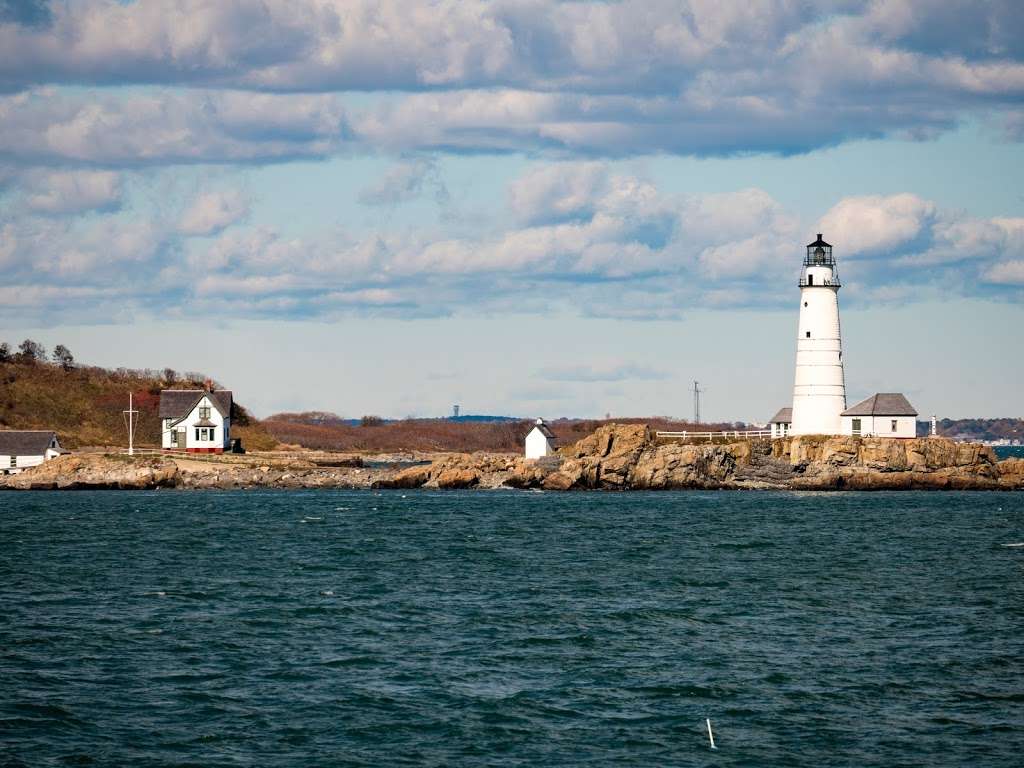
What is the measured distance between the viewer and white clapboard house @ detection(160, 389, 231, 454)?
4220 inches

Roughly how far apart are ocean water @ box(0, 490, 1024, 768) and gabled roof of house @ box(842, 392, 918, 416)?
33.0 m

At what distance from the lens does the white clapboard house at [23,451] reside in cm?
9850

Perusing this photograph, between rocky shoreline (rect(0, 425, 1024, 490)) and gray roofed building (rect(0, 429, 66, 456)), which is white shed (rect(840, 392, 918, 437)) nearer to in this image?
rocky shoreline (rect(0, 425, 1024, 490))

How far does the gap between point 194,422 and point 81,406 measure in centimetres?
2426

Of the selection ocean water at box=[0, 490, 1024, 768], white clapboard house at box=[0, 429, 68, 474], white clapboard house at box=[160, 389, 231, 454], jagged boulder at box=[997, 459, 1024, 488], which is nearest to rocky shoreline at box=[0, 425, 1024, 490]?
jagged boulder at box=[997, 459, 1024, 488]

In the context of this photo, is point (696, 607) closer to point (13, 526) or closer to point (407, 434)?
point (13, 526)

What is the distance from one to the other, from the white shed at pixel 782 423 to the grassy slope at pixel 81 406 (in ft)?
164

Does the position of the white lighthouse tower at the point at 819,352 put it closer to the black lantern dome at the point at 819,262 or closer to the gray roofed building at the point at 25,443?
the black lantern dome at the point at 819,262

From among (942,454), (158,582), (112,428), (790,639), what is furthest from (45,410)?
(790,639)

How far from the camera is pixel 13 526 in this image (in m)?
62.2

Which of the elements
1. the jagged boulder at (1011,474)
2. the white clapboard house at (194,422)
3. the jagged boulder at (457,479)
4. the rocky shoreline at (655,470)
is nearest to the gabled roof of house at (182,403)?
the white clapboard house at (194,422)

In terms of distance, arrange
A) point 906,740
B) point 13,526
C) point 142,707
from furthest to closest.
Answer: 1. point 13,526
2. point 142,707
3. point 906,740

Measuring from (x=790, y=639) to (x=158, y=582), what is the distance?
20.1 m

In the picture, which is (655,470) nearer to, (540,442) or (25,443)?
(540,442)
